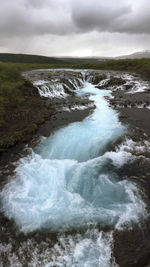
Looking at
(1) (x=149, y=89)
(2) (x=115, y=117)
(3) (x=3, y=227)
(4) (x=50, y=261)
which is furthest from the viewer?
(1) (x=149, y=89)

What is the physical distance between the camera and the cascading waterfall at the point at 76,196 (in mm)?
7281

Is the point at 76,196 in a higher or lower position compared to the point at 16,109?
lower

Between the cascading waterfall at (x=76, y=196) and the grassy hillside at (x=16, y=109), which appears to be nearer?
the cascading waterfall at (x=76, y=196)

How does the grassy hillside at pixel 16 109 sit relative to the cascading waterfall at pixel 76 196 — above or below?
above

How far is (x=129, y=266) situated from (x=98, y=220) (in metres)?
2.21

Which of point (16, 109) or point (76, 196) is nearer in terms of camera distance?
point (76, 196)

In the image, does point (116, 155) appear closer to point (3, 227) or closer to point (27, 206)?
point (27, 206)

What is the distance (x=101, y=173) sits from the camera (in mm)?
11148

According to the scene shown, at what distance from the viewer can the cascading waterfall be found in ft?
23.9

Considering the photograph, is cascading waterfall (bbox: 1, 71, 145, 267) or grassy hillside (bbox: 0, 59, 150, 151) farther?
grassy hillside (bbox: 0, 59, 150, 151)

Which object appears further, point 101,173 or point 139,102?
point 139,102

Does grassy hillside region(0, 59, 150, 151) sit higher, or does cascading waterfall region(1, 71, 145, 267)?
grassy hillside region(0, 59, 150, 151)

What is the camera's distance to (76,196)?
9.69 meters

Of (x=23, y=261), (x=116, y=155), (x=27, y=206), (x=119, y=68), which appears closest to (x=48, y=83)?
(x=116, y=155)
